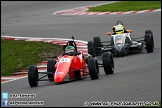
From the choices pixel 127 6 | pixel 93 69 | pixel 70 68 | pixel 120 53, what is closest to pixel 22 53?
pixel 120 53

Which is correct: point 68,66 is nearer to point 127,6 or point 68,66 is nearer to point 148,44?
point 148,44

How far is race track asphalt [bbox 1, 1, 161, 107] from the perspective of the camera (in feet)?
34.2

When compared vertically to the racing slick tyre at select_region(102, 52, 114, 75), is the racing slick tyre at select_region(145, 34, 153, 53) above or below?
above

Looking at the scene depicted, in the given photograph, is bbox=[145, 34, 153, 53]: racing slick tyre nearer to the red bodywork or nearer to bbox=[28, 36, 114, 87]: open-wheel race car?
bbox=[28, 36, 114, 87]: open-wheel race car

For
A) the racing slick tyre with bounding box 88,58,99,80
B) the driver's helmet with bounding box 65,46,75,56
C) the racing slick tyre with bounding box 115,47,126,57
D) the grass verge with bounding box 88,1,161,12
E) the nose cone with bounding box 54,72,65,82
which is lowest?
the nose cone with bounding box 54,72,65,82

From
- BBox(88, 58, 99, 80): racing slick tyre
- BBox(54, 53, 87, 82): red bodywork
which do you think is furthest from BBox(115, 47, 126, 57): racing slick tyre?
BBox(88, 58, 99, 80): racing slick tyre

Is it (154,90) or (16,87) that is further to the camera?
(16,87)

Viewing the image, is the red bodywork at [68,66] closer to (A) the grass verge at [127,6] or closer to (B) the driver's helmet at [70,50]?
(B) the driver's helmet at [70,50]

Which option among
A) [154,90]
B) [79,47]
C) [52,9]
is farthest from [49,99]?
[52,9]

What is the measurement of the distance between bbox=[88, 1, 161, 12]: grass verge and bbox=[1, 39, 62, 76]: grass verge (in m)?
9.41

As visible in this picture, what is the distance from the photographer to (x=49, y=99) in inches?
411

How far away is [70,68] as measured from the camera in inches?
527

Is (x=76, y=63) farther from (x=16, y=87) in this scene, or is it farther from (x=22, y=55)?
(x=22, y=55)

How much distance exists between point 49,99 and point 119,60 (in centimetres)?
670
